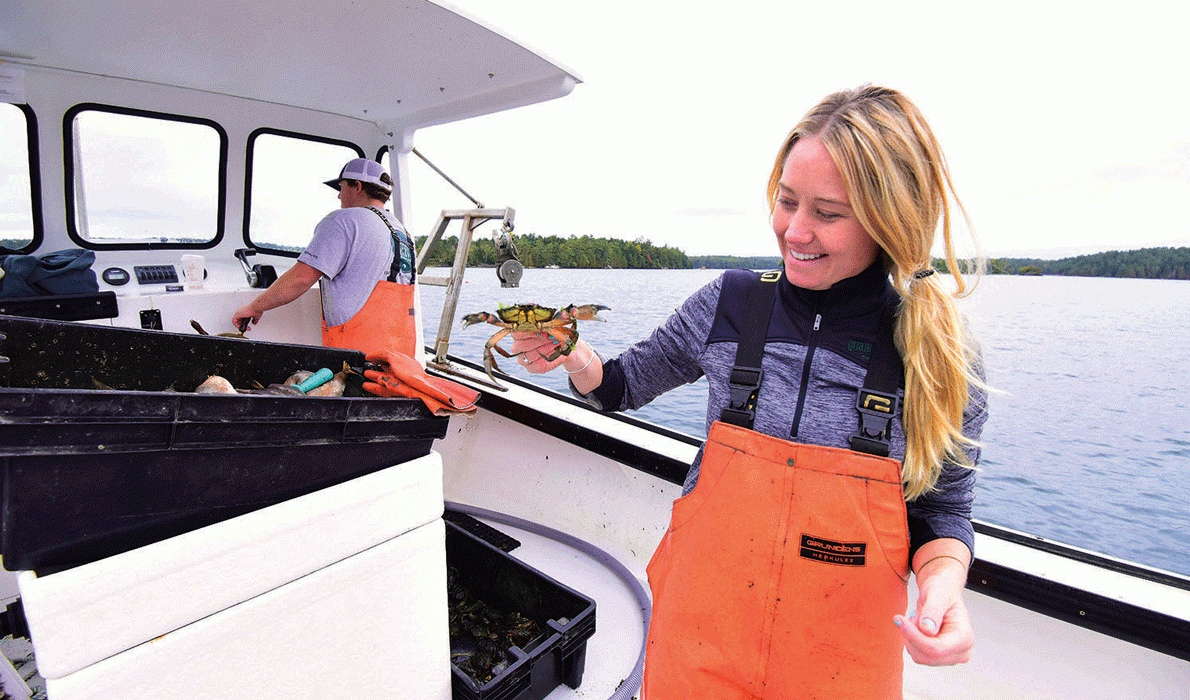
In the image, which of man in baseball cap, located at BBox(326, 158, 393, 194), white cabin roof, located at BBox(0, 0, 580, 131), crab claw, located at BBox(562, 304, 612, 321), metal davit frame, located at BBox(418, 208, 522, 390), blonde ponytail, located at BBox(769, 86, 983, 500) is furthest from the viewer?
metal davit frame, located at BBox(418, 208, 522, 390)

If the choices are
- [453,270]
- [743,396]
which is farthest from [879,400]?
[453,270]

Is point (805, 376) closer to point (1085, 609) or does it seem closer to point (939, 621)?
point (939, 621)

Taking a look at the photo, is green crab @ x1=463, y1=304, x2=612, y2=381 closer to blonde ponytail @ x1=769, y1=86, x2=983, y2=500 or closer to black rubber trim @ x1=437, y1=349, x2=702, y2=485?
blonde ponytail @ x1=769, y1=86, x2=983, y2=500

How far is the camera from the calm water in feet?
16.1

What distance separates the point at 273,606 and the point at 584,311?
1175mm

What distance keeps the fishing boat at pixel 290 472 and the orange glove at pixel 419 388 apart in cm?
6

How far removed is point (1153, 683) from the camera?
188cm

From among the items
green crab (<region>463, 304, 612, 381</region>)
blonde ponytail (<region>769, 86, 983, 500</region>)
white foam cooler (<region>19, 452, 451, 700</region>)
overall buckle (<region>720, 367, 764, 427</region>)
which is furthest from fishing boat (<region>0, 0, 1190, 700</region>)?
blonde ponytail (<region>769, 86, 983, 500</region>)

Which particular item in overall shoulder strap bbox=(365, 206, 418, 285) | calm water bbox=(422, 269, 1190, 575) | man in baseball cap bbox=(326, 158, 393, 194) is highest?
man in baseball cap bbox=(326, 158, 393, 194)

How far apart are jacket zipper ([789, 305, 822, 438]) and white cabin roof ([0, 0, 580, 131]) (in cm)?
215

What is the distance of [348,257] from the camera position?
374cm

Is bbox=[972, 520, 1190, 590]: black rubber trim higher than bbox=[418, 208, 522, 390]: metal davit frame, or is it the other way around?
bbox=[418, 208, 522, 390]: metal davit frame

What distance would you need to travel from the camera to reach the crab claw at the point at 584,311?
183cm

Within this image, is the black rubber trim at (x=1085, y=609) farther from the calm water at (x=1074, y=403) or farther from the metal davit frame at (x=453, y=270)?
the metal davit frame at (x=453, y=270)
